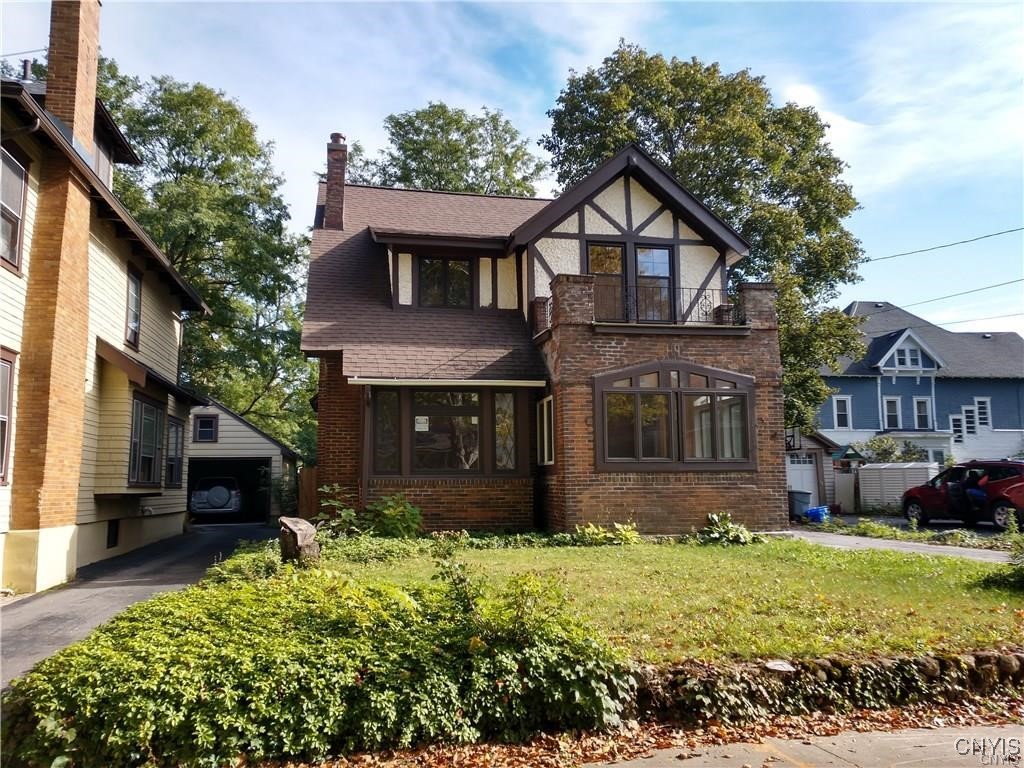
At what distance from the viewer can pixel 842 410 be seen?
33969mm

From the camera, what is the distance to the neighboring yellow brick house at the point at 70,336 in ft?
34.2

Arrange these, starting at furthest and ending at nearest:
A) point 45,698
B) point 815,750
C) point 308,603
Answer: point 308,603 → point 815,750 → point 45,698

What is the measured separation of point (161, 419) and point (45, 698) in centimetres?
1411

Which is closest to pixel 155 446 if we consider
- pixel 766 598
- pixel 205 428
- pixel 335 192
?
pixel 335 192

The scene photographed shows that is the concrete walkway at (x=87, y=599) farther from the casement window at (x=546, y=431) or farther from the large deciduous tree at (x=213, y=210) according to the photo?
the large deciduous tree at (x=213, y=210)

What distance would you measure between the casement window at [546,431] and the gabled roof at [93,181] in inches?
334

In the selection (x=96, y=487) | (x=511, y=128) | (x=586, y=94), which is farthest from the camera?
(x=511, y=128)

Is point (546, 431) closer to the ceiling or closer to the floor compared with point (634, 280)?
closer to the floor

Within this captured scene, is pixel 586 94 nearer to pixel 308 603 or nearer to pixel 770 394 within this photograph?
pixel 770 394

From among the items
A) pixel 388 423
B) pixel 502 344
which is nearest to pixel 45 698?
pixel 388 423

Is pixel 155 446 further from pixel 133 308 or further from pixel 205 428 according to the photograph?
pixel 205 428

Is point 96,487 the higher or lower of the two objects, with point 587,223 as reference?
lower

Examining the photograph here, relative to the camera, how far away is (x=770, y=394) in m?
14.5

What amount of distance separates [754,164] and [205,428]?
20.6 metres
